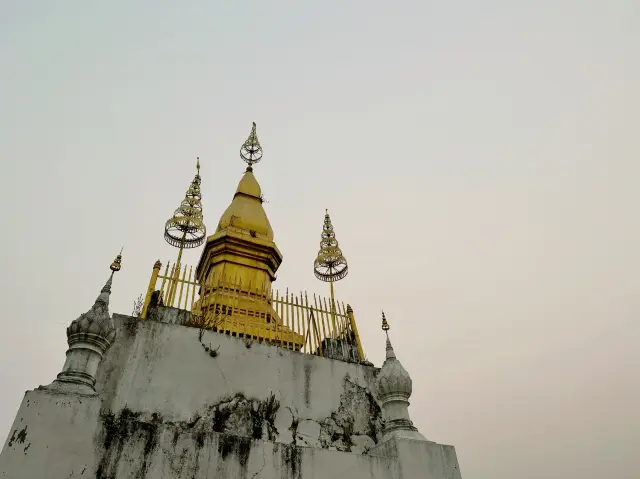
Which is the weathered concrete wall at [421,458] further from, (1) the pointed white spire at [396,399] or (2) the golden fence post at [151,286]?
(2) the golden fence post at [151,286]

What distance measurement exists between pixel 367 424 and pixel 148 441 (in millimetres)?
3859

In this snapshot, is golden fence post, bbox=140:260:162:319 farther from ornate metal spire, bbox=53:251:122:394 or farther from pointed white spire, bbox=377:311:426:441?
pointed white spire, bbox=377:311:426:441

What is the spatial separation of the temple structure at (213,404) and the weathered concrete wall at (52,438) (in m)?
0.01

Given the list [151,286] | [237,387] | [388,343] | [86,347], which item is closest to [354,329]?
[388,343]

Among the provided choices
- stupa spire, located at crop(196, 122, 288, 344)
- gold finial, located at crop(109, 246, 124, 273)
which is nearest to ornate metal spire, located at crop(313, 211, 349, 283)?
stupa spire, located at crop(196, 122, 288, 344)

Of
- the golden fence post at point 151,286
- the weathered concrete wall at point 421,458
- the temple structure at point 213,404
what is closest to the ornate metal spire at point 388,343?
the temple structure at point 213,404

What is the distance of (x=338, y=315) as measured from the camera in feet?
32.0

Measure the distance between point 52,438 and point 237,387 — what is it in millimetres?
2775

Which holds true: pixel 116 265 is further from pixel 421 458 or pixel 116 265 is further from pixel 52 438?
pixel 421 458

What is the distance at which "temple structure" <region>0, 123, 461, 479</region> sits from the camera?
5.51 metres

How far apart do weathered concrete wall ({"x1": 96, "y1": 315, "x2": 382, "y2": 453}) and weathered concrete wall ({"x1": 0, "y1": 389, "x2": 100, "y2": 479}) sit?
A: 94 cm

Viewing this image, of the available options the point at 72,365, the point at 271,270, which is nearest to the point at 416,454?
the point at 72,365

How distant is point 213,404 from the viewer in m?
7.12

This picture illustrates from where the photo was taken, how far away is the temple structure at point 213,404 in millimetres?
5508
